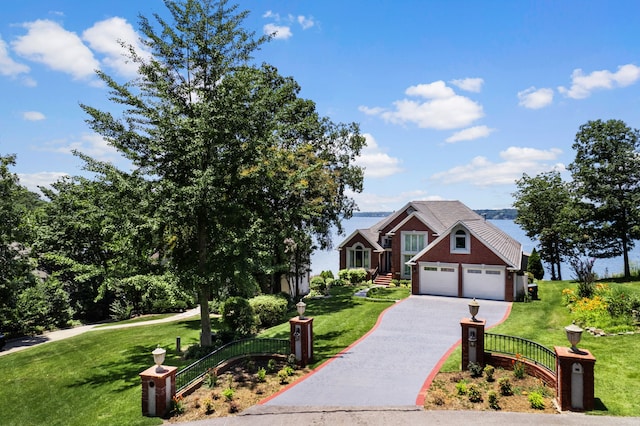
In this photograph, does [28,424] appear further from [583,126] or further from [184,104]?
[583,126]

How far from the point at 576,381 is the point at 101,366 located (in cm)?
1800

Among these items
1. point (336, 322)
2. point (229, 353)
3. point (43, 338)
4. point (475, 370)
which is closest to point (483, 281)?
point (336, 322)

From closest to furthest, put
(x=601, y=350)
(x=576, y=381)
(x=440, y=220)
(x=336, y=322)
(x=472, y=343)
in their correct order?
(x=576, y=381) → (x=472, y=343) → (x=601, y=350) → (x=336, y=322) → (x=440, y=220)

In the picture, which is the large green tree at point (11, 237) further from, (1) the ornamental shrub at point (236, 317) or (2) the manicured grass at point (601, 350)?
(2) the manicured grass at point (601, 350)

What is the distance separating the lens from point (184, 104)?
1761 cm

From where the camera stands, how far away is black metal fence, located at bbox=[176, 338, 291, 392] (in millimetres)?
13738

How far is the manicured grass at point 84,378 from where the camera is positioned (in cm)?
1242

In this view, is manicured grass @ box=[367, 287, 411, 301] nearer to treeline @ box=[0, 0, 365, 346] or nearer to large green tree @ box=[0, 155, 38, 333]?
treeline @ box=[0, 0, 365, 346]

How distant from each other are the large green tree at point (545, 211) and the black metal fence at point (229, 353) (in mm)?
36872

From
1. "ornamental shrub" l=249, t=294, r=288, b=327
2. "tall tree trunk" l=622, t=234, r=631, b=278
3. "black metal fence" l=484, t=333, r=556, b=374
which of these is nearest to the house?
"tall tree trunk" l=622, t=234, r=631, b=278

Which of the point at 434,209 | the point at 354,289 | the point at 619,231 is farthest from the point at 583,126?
the point at 354,289

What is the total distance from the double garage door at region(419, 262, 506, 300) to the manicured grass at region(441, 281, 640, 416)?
8.49 feet

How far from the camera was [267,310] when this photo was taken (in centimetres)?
2344

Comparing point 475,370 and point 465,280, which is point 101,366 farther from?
point 465,280
